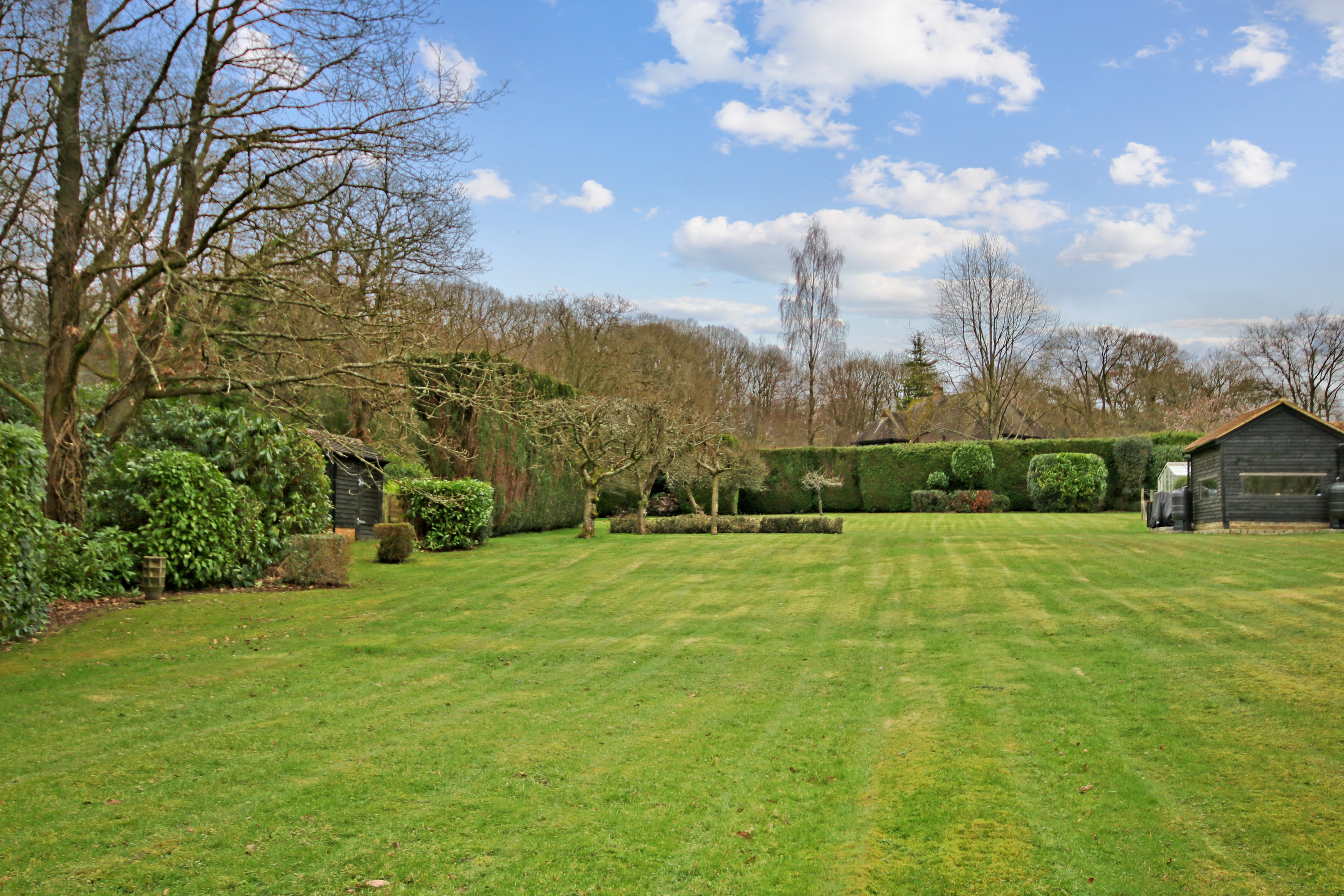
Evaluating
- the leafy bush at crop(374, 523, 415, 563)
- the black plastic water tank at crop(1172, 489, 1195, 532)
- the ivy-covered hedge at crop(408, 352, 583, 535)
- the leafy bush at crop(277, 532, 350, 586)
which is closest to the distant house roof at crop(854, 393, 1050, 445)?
the black plastic water tank at crop(1172, 489, 1195, 532)

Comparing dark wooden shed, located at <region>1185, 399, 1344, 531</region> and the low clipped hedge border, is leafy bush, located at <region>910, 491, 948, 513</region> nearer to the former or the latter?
the low clipped hedge border

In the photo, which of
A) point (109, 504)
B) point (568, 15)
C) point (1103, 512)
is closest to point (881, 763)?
point (568, 15)

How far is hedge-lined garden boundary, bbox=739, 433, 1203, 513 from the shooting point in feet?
94.0

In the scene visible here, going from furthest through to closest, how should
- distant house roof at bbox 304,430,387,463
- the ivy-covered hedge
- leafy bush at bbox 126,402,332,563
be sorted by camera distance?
1. the ivy-covered hedge
2. leafy bush at bbox 126,402,332,563
3. distant house roof at bbox 304,430,387,463

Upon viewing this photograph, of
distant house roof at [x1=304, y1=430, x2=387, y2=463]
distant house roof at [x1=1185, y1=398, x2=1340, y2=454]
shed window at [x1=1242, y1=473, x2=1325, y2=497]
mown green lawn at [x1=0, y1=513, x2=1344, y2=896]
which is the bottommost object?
mown green lawn at [x1=0, y1=513, x2=1344, y2=896]

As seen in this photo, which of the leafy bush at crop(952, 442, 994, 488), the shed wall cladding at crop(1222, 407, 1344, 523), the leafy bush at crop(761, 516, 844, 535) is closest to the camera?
the shed wall cladding at crop(1222, 407, 1344, 523)

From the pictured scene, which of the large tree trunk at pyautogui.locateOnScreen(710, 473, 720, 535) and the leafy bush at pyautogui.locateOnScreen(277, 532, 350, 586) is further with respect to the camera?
the large tree trunk at pyautogui.locateOnScreen(710, 473, 720, 535)

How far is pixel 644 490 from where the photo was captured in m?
21.6

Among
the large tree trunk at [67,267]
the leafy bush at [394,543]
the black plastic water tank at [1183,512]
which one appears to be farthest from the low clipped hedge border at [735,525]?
the large tree trunk at [67,267]

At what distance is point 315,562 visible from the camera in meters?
11.9

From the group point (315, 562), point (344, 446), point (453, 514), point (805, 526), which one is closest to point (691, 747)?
point (315, 562)

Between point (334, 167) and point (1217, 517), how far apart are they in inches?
697

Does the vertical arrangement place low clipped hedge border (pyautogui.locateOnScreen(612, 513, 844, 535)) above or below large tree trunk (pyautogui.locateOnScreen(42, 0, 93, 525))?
below

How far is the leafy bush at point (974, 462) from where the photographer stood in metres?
29.1
